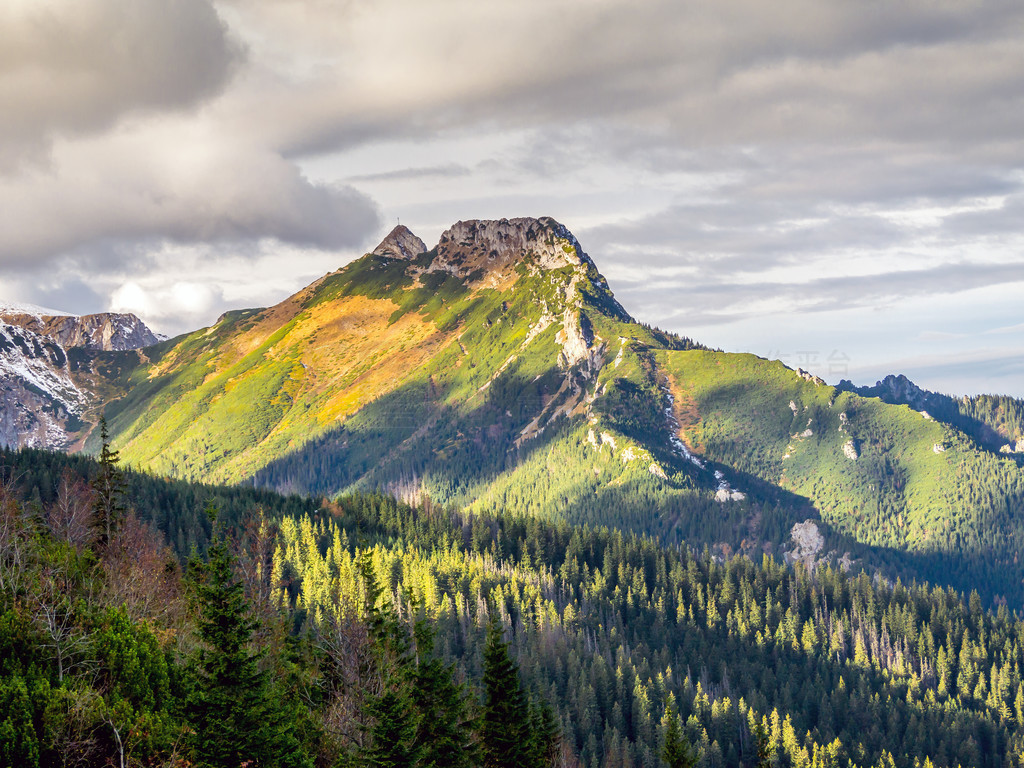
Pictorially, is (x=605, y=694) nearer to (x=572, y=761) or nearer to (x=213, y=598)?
(x=572, y=761)

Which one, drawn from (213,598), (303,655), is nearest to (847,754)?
(303,655)

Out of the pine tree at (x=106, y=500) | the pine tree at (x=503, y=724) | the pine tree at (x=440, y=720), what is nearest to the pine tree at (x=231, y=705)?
the pine tree at (x=440, y=720)

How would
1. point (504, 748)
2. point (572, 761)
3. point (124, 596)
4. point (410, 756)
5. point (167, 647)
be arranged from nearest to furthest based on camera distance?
point (410, 756) < point (504, 748) < point (167, 647) < point (124, 596) < point (572, 761)

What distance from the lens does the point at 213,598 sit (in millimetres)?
49438

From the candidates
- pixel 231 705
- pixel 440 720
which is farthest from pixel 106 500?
pixel 231 705

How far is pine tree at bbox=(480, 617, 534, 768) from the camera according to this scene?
5831 centimetres

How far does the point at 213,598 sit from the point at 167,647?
19.8 m

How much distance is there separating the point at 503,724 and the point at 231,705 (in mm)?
19277

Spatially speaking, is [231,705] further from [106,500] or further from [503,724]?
[106,500]

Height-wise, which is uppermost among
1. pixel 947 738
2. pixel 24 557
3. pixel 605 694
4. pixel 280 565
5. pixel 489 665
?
pixel 24 557

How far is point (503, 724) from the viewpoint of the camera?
58.5 metres

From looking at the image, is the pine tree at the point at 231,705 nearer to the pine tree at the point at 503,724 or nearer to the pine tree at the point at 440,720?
the pine tree at the point at 440,720

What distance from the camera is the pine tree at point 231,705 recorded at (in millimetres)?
45906

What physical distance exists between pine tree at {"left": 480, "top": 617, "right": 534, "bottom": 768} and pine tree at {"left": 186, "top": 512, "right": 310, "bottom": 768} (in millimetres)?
13590
